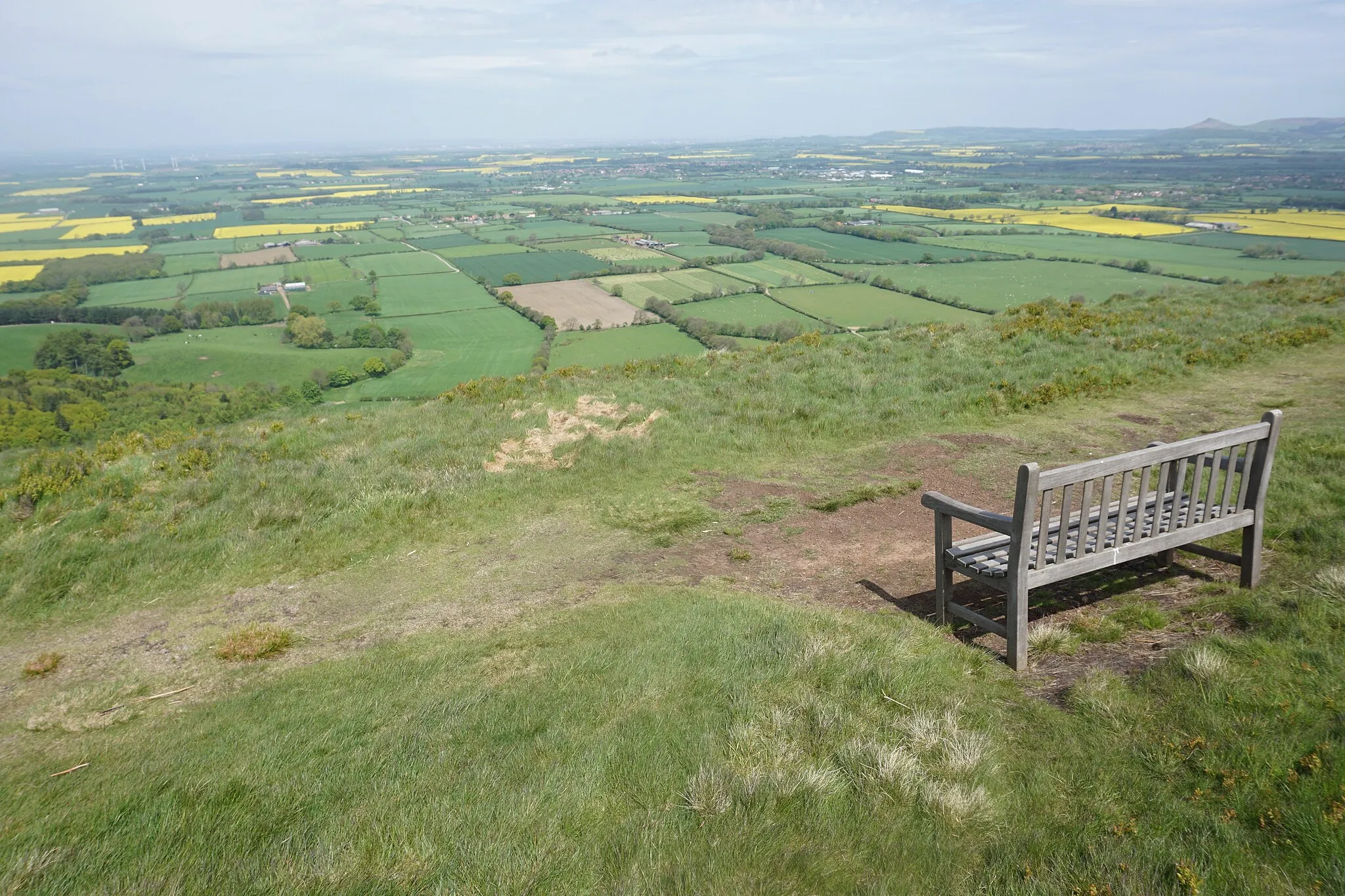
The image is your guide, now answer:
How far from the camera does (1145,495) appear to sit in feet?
18.5

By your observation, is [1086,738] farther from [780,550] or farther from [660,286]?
[660,286]

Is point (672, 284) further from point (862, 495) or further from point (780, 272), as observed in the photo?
point (862, 495)

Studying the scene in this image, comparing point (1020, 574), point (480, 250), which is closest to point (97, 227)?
point (480, 250)

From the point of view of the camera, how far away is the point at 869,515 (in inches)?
350

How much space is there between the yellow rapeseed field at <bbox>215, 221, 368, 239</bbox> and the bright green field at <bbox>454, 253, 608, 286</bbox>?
153ft

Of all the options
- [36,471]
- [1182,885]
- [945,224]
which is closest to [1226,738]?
[1182,885]

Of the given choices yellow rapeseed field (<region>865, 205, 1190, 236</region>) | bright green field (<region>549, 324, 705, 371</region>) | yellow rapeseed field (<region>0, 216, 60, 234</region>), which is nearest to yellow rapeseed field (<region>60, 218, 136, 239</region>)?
yellow rapeseed field (<region>0, 216, 60, 234</region>)

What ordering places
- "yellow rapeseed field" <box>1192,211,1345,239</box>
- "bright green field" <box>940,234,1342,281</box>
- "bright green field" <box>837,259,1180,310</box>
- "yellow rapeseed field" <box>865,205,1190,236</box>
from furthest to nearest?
"yellow rapeseed field" <box>865,205,1190,236</box> < "yellow rapeseed field" <box>1192,211,1345,239</box> < "bright green field" <box>940,234,1342,281</box> < "bright green field" <box>837,259,1180,310</box>

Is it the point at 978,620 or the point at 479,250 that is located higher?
the point at 479,250

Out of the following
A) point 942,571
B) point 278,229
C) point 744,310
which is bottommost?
point 744,310

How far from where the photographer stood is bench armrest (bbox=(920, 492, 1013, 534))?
17.2 feet

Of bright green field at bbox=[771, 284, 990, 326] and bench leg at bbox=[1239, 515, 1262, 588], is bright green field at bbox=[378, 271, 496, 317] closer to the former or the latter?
bright green field at bbox=[771, 284, 990, 326]

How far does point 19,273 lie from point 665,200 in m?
106

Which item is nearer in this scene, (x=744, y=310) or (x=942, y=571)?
(x=942, y=571)
